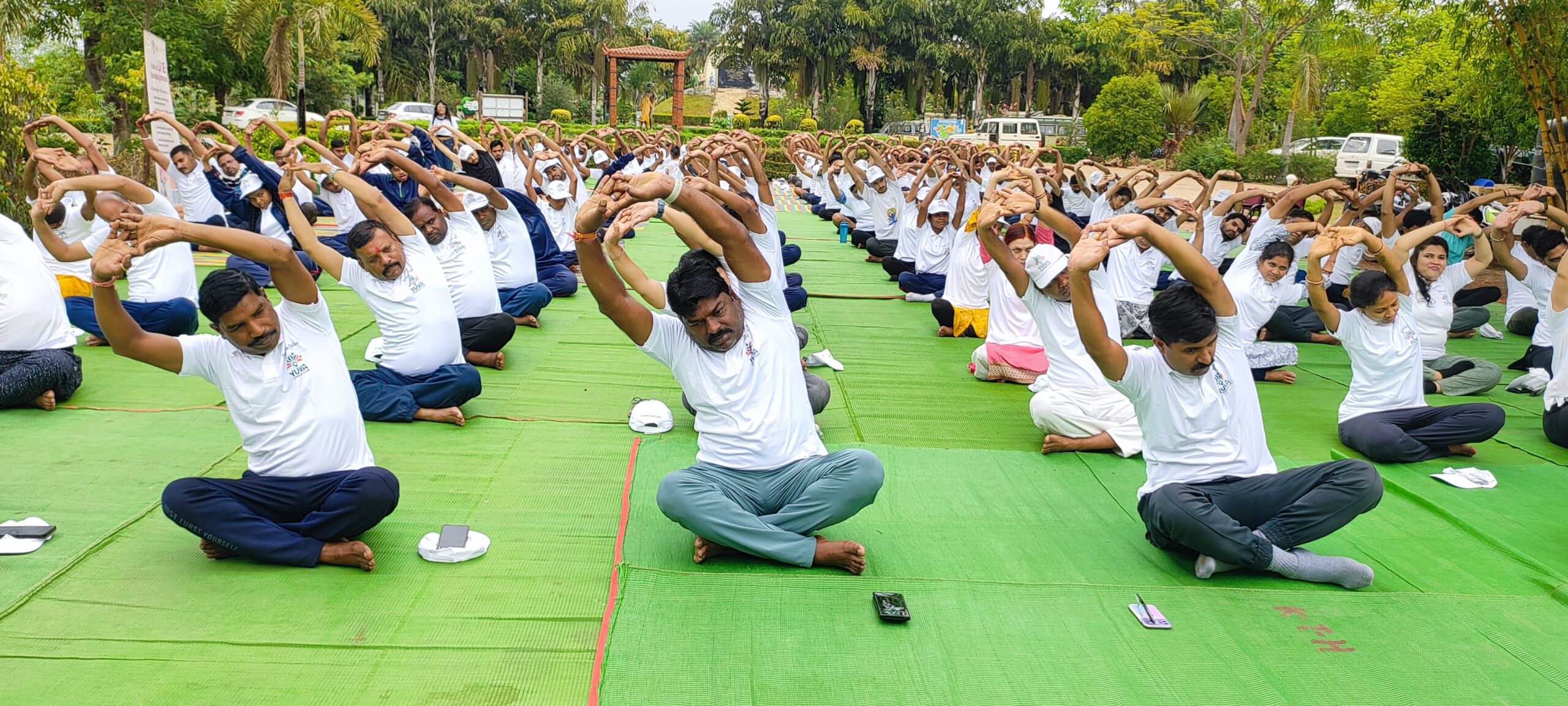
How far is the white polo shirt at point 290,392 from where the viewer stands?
11.4 feet

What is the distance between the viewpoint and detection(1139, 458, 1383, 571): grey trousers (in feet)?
11.6

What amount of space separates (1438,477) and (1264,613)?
88.3 inches

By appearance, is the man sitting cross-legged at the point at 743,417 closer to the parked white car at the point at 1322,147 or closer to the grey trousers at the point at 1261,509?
the grey trousers at the point at 1261,509

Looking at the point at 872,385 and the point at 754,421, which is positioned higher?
the point at 754,421

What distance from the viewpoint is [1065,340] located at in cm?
534

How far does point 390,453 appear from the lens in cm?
482

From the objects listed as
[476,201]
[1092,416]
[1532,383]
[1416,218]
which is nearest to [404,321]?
[476,201]

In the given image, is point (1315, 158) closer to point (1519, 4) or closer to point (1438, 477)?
point (1519, 4)

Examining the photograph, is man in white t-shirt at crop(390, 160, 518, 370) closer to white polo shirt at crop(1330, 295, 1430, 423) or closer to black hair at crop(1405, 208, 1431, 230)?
white polo shirt at crop(1330, 295, 1430, 423)

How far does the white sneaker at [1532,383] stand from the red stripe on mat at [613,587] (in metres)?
5.90

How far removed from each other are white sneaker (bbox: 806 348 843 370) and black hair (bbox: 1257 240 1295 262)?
271cm

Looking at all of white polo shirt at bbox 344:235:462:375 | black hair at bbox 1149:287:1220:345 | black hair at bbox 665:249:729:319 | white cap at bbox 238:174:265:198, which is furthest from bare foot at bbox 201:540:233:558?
white cap at bbox 238:174:265:198

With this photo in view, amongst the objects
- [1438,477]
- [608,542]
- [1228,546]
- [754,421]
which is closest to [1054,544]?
[1228,546]

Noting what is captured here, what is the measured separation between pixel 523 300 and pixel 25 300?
3.10 meters
